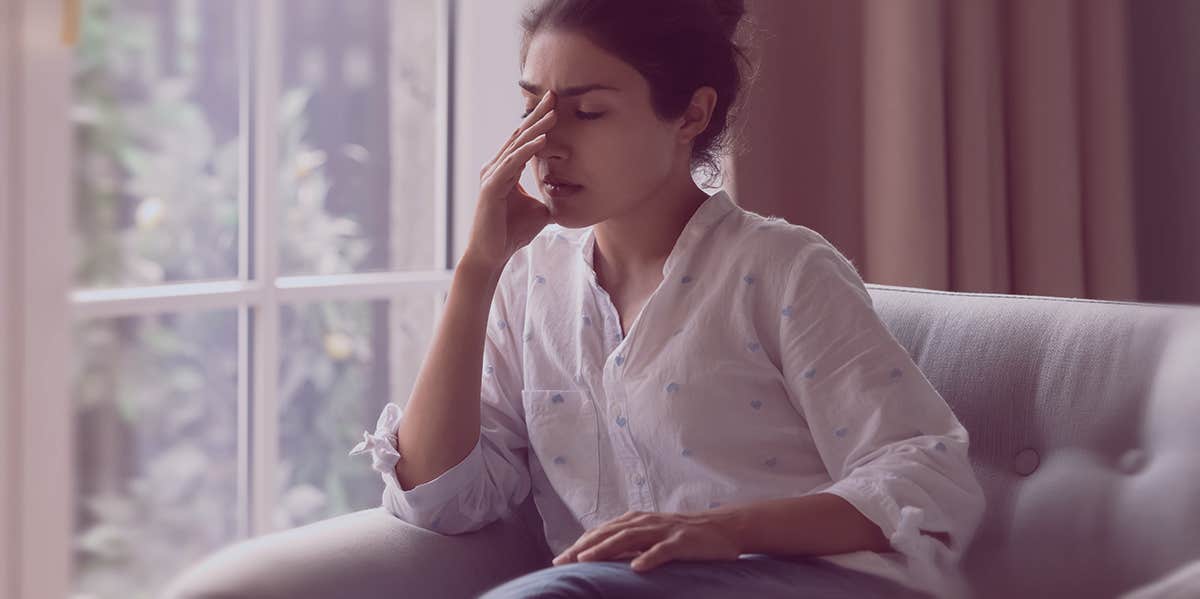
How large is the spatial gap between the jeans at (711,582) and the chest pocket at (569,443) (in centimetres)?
26

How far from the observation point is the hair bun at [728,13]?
55.8 inches

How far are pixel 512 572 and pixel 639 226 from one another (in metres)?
0.42

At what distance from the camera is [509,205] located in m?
1.47

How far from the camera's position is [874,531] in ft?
3.82

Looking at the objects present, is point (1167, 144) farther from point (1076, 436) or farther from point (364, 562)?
point (364, 562)

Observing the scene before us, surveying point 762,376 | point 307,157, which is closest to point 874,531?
point 762,376

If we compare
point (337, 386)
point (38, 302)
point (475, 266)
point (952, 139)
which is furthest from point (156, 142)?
point (952, 139)

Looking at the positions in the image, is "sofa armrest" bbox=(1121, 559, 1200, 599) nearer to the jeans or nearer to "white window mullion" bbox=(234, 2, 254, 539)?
the jeans

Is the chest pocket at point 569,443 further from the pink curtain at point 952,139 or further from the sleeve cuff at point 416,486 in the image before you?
the pink curtain at point 952,139

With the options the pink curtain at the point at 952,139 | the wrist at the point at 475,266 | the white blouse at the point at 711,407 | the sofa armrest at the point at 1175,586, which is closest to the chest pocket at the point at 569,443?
the white blouse at the point at 711,407

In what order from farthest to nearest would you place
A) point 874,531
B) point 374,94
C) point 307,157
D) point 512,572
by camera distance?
point 374,94
point 307,157
point 512,572
point 874,531

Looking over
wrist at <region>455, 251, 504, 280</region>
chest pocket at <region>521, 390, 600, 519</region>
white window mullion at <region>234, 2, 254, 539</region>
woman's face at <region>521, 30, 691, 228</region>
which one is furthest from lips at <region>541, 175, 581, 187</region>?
white window mullion at <region>234, 2, 254, 539</region>

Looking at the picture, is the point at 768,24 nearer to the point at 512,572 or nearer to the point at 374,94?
the point at 374,94

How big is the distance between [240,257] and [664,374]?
87cm
